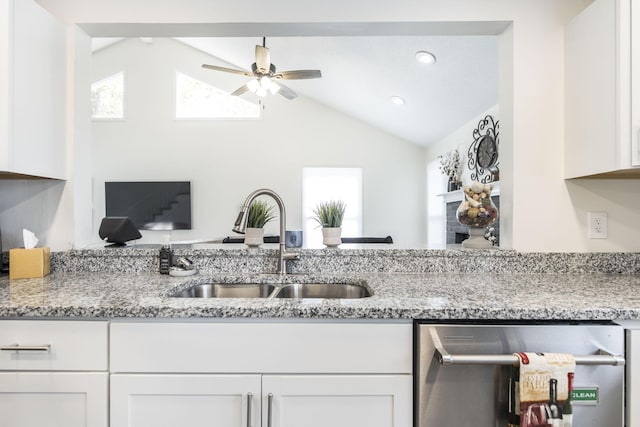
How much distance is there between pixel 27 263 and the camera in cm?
145

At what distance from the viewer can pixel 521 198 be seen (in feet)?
5.23

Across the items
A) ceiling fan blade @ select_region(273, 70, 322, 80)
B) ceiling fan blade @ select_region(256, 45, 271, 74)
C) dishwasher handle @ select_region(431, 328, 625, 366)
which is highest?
ceiling fan blade @ select_region(256, 45, 271, 74)

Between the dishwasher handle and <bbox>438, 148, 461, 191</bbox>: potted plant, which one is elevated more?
<bbox>438, 148, 461, 191</bbox>: potted plant

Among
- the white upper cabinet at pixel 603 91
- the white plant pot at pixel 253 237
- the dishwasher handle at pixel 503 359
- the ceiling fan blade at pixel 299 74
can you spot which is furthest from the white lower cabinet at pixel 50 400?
the ceiling fan blade at pixel 299 74

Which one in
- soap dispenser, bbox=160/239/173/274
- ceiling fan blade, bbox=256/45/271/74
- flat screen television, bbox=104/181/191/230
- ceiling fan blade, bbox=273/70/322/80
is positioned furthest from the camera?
flat screen television, bbox=104/181/191/230

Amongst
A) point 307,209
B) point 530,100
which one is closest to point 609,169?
point 530,100

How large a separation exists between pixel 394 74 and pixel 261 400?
12.1ft

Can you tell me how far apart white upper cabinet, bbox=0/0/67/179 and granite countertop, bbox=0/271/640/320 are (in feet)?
1.52

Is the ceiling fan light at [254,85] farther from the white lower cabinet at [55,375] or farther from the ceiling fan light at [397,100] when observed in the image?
the white lower cabinet at [55,375]

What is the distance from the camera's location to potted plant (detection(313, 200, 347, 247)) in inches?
67.5

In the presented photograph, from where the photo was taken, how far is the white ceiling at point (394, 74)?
3.22 m

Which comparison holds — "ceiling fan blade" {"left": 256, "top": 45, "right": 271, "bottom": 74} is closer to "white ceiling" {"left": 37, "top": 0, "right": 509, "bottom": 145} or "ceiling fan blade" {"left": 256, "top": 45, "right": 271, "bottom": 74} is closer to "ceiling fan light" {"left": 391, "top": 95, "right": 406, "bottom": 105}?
"white ceiling" {"left": 37, "top": 0, "right": 509, "bottom": 145}

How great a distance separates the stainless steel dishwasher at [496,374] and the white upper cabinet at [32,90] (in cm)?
148

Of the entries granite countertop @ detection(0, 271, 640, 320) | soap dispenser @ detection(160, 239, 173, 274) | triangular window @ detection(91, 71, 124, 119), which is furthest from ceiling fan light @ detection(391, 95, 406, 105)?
triangular window @ detection(91, 71, 124, 119)
